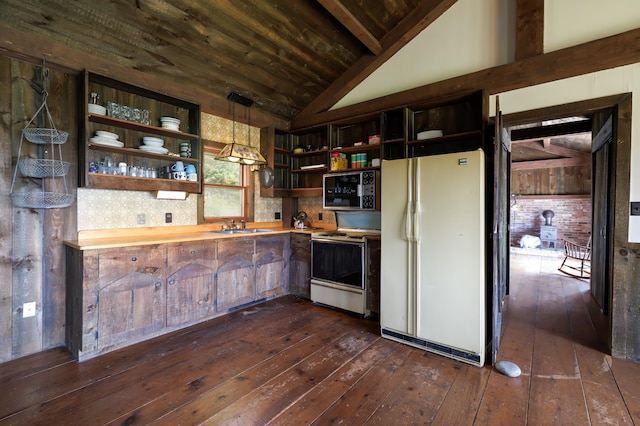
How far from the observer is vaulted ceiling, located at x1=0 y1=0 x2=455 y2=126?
252cm

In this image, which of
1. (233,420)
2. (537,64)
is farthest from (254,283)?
(537,64)

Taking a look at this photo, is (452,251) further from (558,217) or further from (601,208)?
(558,217)

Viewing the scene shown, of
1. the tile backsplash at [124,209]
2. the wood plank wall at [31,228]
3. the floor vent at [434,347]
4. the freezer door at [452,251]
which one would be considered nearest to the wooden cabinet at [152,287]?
the wood plank wall at [31,228]

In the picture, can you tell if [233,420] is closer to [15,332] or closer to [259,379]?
[259,379]

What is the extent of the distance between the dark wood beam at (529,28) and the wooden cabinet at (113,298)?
3.87 metres

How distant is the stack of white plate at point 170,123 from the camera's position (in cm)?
323

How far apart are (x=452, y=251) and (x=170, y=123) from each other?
3078mm

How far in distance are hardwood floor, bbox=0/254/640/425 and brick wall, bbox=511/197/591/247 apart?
716 centimetres

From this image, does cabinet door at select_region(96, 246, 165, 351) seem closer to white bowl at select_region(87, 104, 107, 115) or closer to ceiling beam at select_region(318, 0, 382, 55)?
white bowl at select_region(87, 104, 107, 115)

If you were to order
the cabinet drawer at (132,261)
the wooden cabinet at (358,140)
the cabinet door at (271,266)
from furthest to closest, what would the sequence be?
the wooden cabinet at (358,140) < the cabinet door at (271,266) < the cabinet drawer at (132,261)

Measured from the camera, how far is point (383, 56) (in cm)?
377

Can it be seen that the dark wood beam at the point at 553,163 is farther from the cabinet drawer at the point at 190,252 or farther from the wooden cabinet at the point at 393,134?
the cabinet drawer at the point at 190,252

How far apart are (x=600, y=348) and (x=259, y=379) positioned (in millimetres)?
2930

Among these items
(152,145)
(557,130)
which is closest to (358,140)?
(152,145)
